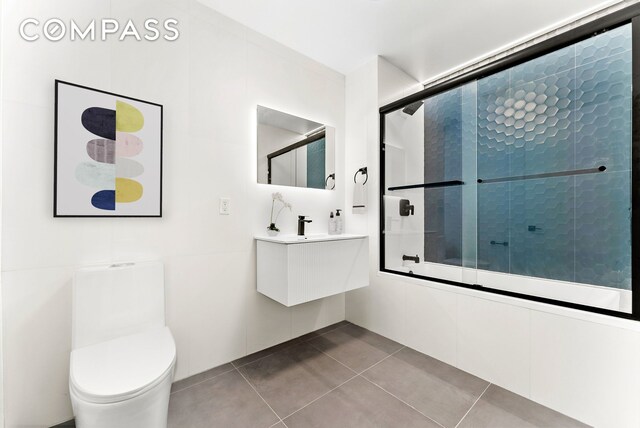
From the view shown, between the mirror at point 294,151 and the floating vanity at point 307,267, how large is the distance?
0.53 m

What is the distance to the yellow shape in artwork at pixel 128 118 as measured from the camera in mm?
1479

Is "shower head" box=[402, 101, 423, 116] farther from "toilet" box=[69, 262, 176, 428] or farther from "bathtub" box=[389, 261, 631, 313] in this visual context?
"toilet" box=[69, 262, 176, 428]

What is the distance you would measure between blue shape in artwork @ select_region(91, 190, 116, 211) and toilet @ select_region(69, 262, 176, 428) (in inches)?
13.0

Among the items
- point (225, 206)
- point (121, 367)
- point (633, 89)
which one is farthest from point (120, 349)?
point (633, 89)

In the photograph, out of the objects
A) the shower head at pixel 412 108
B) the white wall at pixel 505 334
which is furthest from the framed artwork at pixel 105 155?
the shower head at pixel 412 108

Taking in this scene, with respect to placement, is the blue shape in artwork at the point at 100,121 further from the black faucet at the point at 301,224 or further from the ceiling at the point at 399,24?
the black faucet at the point at 301,224

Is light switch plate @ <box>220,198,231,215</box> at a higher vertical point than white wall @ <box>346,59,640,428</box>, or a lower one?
higher

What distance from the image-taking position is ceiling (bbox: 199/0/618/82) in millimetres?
1810

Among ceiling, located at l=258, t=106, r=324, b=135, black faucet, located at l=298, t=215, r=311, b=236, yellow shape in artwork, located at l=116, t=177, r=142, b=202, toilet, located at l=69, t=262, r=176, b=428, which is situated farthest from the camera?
black faucet, located at l=298, t=215, r=311, b=236

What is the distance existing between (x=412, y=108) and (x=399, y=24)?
67cm

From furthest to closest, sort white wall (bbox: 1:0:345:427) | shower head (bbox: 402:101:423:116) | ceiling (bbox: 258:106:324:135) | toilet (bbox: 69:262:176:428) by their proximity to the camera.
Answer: shower head (bbox: 402:101:423:116) < ceiling (bbox: 258:106:324:135) < white wall (bbox: 1:0:345:427) < toilet (bbox: 69:262:176:428)

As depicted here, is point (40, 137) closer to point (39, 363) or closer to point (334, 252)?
point (39, 363)

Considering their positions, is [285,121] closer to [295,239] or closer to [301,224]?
[301,224]

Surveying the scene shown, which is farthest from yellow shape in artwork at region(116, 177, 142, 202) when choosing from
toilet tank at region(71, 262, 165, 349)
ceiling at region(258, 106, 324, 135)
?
ceiling at region(258, 106, 324, 135)
